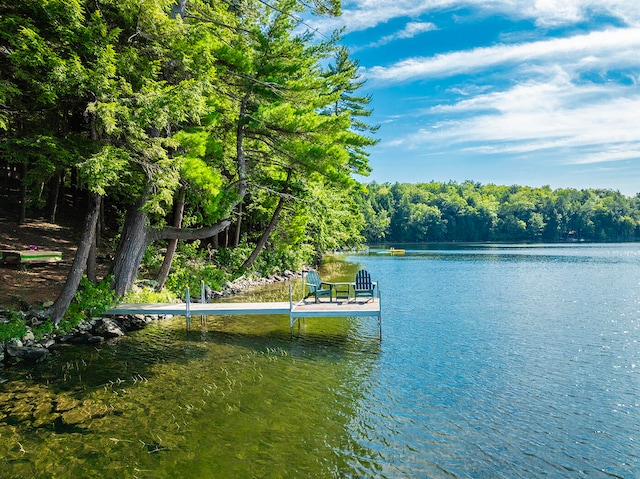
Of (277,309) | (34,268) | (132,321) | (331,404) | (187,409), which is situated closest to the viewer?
(187,409)

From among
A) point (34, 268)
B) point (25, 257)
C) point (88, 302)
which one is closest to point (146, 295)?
point (88, 302)

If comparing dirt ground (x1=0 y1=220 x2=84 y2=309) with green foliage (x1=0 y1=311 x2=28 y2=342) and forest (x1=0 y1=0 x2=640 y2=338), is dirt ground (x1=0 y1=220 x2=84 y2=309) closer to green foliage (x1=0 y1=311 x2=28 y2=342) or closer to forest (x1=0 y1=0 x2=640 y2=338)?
green foliage (x1=0 y1=311 x2=28 y2=342)

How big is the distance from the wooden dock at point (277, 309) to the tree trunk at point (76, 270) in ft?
4.98

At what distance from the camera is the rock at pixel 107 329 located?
40.7ft

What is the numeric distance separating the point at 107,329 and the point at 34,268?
5.96m

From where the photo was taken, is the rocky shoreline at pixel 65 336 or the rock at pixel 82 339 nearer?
the rocky shoreline at pixel 65 336

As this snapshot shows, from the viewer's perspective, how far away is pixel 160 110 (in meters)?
10.7

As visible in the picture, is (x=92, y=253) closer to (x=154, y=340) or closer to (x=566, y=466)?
(x=154, y=340)

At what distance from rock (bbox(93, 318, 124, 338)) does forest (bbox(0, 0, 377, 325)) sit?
3.76 feet

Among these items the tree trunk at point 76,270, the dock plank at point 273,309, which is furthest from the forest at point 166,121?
the dock plank at point 273,309

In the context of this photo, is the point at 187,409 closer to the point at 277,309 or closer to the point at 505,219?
the point at 277,309

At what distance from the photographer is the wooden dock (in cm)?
1266

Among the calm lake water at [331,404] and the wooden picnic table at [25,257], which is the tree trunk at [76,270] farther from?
the wooden picnic table at [25,257]

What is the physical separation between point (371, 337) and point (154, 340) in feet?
20.9
